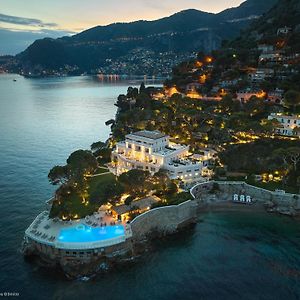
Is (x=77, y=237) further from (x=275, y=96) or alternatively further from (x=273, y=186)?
(x=275, y=96)

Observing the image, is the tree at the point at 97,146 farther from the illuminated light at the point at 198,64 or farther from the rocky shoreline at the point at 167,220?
the illuminated light at the point at 198,64

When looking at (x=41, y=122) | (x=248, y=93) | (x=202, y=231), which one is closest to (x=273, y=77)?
(x=248, y=93)

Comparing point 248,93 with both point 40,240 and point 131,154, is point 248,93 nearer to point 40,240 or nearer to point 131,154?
point 131,154

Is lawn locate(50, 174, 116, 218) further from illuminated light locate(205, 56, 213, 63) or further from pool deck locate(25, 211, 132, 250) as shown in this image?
illuminated light locate(205, 56, 213, 63)

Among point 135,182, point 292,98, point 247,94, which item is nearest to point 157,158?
point 135,182

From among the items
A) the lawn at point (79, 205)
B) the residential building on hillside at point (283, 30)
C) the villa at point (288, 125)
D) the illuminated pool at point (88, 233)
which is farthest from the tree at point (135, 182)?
the residential building on hillside at point (283, 30)
